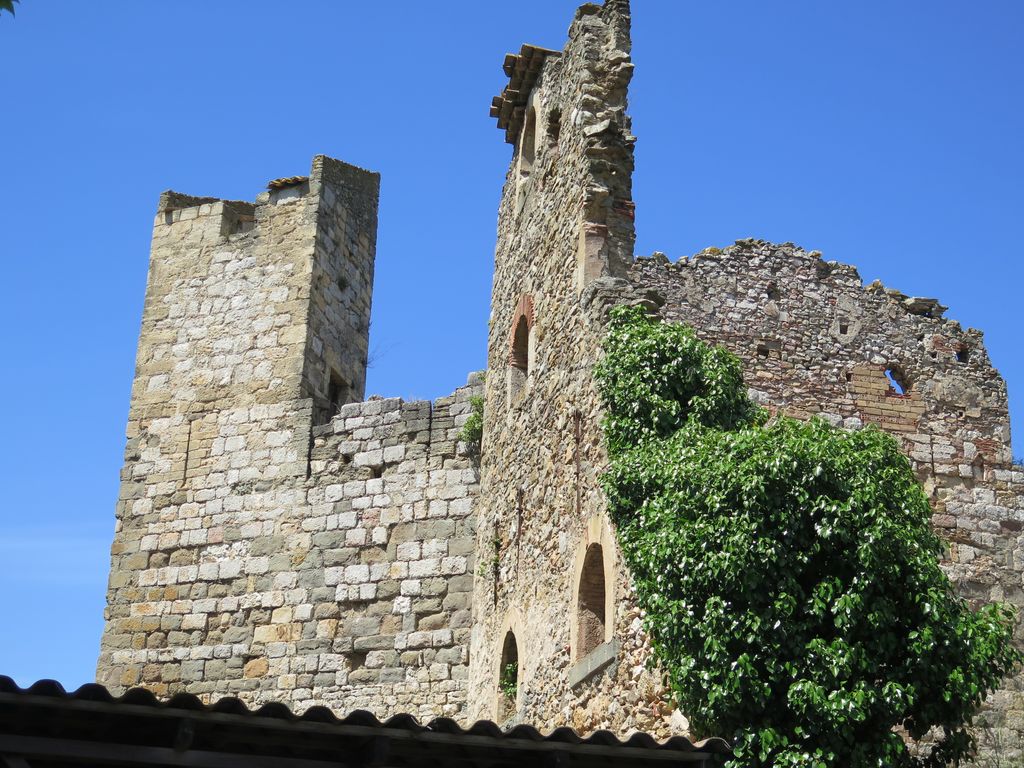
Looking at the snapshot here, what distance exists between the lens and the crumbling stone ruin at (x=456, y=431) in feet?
42.3

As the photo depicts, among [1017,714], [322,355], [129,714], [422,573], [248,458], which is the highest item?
[322,355]

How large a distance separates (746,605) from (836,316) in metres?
9.40

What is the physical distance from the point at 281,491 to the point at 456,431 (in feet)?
6.95

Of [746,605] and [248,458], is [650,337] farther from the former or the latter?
[248,458]

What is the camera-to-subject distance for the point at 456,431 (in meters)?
16.3

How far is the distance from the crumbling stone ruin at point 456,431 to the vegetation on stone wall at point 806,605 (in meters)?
1.41

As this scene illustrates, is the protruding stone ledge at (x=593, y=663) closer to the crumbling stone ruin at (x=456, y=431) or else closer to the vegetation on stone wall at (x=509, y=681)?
the crumbling stone ruin at (x=456, y=431)

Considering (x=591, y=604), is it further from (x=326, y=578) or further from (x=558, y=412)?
(x=326, y=578)

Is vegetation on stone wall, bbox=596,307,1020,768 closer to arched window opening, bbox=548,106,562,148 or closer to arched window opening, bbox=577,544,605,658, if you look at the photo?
arched window opening, bbox=577,544,605,658

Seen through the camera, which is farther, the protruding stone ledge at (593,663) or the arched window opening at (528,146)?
the arched window opening at (528,146)

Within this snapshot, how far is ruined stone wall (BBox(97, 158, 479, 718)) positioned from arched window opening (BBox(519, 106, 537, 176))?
8.24 feet

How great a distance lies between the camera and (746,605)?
9484mm

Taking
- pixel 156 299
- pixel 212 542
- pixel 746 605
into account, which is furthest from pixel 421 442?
pixel 746 605

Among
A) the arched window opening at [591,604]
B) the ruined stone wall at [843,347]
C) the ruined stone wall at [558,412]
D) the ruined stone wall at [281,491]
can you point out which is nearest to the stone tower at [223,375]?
the ruined stone wall at [281,491]
